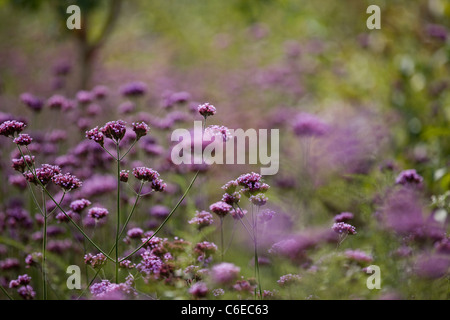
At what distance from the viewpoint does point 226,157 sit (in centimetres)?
417

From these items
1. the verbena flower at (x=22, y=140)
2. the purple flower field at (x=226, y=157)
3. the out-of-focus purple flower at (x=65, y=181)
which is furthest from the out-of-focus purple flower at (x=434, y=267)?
the verbena flower at (x=22, y=140)

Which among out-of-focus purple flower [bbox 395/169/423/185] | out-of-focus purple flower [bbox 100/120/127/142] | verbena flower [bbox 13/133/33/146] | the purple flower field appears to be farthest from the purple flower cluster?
out-of-focus purple flower [bbox 395/169/423/185]

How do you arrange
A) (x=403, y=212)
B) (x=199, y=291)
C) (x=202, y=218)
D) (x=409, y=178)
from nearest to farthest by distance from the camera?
(x=199, y=291), (x=202, y=218), (x=403, y=212), (x=409, y=178)

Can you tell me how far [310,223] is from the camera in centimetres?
306

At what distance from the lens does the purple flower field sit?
173 cm

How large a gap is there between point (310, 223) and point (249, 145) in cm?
148

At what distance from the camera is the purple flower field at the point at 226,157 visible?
1.73m

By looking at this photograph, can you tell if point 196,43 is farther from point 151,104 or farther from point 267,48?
point 151,104

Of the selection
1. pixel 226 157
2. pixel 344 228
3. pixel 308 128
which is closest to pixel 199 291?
pixel 344 228

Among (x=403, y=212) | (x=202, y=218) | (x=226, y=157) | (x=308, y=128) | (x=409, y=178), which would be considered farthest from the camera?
(x=226, y=157)

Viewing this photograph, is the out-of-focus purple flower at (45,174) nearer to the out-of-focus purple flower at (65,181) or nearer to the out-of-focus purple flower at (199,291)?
the out-of-focus purple flower at (65,181)

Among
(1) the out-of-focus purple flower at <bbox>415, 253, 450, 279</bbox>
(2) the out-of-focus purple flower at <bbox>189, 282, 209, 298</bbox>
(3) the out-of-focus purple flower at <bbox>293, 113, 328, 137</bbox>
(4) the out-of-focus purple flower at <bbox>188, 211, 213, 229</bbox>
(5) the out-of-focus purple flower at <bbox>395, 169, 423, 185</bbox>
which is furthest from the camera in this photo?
(3) the out-of-focus purple flower at <bbox>293, 113, 328, 137</bbox>

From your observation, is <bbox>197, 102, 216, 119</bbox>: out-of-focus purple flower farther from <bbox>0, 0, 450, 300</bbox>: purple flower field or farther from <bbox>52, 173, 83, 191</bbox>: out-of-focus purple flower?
<bbox>52, 173, 83, 191</bbox>: out-of-focus purple flower

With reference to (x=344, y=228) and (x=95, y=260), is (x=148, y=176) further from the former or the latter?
(x=344, y=228)
